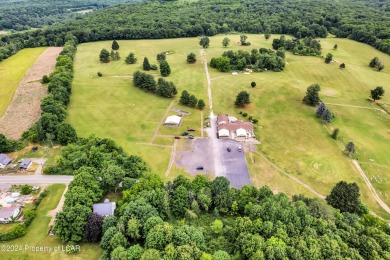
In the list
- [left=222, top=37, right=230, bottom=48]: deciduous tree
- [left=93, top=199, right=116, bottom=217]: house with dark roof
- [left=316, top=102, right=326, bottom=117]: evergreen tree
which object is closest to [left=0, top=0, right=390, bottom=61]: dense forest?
[left=222, top=37, right=230, bottom=48]: deciduous tree

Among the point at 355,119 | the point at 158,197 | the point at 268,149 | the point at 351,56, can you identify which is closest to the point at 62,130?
the point at 158,197

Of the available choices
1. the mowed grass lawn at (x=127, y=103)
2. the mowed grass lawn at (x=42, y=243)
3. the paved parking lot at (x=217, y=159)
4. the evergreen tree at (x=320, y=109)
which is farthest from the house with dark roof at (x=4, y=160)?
the evergreen tree at (x=320, y=109)

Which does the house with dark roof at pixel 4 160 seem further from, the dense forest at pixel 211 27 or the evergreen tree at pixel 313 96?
the dense forest at pixel 211 27

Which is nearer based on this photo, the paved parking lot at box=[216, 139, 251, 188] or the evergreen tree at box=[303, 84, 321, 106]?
the paved parking lot at box=[216, 139, 251, 188]

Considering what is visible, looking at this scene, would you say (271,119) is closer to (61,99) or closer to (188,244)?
(188,244)

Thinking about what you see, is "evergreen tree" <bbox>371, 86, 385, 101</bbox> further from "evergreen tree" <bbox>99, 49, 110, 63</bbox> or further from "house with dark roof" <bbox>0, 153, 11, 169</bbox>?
"evergreen tree" <bbox>99, 49, 110, 63</bbox>

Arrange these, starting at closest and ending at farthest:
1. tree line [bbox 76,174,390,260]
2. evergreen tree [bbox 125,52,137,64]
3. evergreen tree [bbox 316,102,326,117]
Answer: tree line [bbox 76,174,390,260] < evergreen tree [bbox 316,102,326,117] < evergreen tree [bbox 125,52,137,64]
